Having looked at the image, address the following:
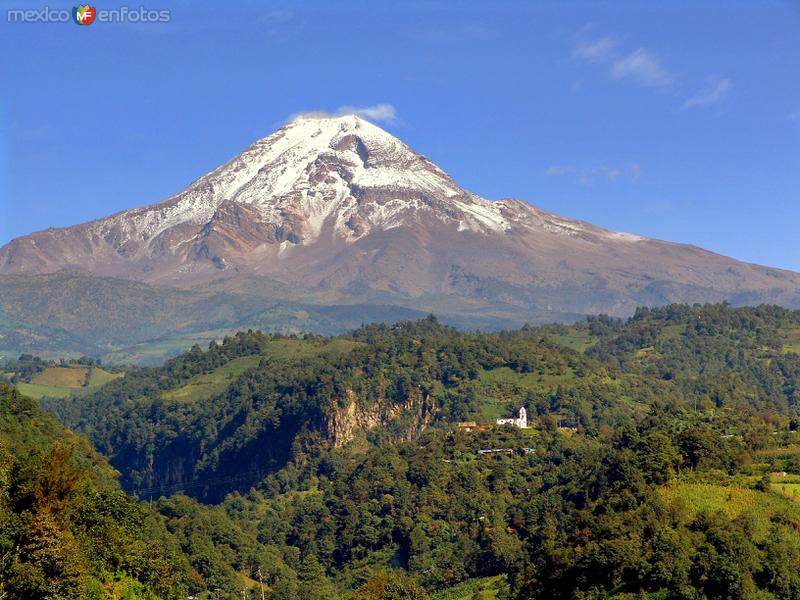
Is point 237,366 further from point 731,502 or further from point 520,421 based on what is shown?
point 731,502

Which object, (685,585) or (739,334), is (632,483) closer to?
(685,585)

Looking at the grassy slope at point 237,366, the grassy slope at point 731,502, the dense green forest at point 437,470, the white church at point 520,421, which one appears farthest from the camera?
the grassy slope at point 237,366

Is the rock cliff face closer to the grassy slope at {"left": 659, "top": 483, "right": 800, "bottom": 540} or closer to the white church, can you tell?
the white church

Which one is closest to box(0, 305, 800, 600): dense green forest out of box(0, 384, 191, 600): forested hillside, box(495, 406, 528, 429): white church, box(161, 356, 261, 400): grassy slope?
box(0, 384, 191, 600): forested hillside

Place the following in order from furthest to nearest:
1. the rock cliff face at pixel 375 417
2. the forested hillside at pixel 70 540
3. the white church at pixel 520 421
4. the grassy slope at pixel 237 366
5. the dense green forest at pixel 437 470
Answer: the grassy slope at pixel 237 366, the rock cliff face at pixel 375 417, the white church at pixel 520 421, the dense green forest at pixel 437 470, the forested hillside at pixel 70 540

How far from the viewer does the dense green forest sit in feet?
190

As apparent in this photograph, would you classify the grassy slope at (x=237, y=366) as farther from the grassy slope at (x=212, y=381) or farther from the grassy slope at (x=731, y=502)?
the grassy slope at (x=731, y=502)

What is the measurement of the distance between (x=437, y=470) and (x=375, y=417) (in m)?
39.5

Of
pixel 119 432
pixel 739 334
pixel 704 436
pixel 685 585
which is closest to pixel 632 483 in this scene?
pixel 704 436

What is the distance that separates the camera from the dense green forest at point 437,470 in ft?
190

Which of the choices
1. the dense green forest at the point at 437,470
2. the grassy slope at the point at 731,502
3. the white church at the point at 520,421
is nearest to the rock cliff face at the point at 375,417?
the dense green forest at the point at 437,470

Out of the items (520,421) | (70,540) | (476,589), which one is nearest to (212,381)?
(520,421)

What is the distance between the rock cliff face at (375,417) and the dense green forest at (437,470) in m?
0.26

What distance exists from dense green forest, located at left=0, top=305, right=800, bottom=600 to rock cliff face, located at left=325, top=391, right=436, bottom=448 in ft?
0.84
